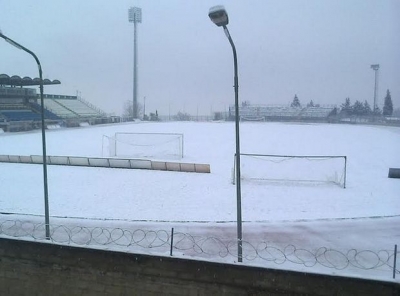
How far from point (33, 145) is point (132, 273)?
2266cm

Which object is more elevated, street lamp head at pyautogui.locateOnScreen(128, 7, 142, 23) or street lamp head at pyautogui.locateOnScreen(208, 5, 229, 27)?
street lamp head at pyautogui.locateOnScreen(128, 7, 142, 23)

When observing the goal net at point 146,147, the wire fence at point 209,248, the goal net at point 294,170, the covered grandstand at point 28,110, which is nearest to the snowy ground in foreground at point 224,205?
the wire fence at point 209,248

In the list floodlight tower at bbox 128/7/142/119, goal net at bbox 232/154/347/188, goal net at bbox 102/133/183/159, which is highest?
floodlight tower at bbox 128/7/142/119

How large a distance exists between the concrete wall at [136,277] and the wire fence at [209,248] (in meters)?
0.22

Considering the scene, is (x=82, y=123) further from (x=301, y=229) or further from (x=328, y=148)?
(x=301, y=229)

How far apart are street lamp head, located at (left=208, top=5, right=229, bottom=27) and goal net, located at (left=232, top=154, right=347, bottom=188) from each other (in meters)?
10.0

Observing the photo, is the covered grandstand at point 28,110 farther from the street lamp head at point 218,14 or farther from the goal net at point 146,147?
the street lamp head at point 218,14

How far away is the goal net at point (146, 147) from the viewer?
22511 millimetres

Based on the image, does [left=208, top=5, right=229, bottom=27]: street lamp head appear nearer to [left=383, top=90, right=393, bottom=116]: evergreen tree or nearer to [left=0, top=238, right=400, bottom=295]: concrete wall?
[left=0, top=238, right=400, bottom=295]: concrete wall

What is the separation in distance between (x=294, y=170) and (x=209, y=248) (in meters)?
11.0

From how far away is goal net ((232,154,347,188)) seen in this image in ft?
51.3

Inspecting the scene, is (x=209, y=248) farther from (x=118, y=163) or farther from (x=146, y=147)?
(x=146, y=147)

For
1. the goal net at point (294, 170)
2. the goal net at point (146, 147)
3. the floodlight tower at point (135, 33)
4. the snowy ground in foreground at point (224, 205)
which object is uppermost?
the floodlight tower at point (135, 33)

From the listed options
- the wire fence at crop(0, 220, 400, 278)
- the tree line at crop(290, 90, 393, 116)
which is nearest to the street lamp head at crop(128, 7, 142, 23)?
the tree line at crop(290, 90, 393, 116)
